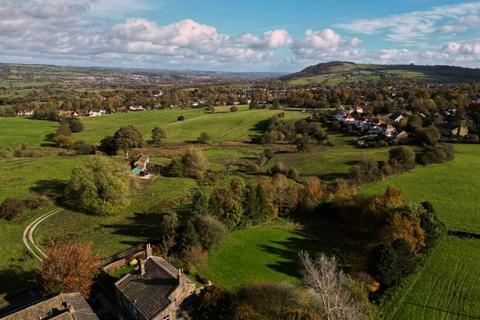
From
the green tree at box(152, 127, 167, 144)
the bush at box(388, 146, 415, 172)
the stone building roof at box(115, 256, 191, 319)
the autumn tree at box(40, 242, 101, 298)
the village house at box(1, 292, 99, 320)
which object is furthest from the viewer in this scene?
the green tree at box(152, 127, 167, 144)

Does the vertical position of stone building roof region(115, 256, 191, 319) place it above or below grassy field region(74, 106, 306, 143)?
below

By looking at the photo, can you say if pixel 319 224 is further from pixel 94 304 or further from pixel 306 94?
pixel 306 94

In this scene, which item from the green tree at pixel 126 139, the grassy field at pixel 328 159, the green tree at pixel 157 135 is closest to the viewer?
the grassy field at pixel 328 159

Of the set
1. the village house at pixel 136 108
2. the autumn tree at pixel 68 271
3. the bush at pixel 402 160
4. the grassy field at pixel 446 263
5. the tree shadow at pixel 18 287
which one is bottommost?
the tree shadow at pixel 18 287

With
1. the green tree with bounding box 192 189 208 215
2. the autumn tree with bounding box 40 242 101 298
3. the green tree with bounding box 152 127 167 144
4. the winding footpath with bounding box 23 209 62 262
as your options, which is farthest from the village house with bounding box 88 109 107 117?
the autumn tree with bounding box 40 242 101 298

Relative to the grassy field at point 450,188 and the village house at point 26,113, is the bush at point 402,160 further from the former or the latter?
the village house at point 26,113

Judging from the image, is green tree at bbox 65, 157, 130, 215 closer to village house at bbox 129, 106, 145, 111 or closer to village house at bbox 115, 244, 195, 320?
village house at bbox 115, 244, 195, 320

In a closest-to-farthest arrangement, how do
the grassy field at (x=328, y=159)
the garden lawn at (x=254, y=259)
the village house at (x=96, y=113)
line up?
the garden lawn at (x=254, y=259) < the grassy field at (x=328, y=159) < the village house at (x=96, y=113)

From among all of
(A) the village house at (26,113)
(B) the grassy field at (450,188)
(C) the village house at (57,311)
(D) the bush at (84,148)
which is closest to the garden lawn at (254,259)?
(C) the village house at (57,311)
